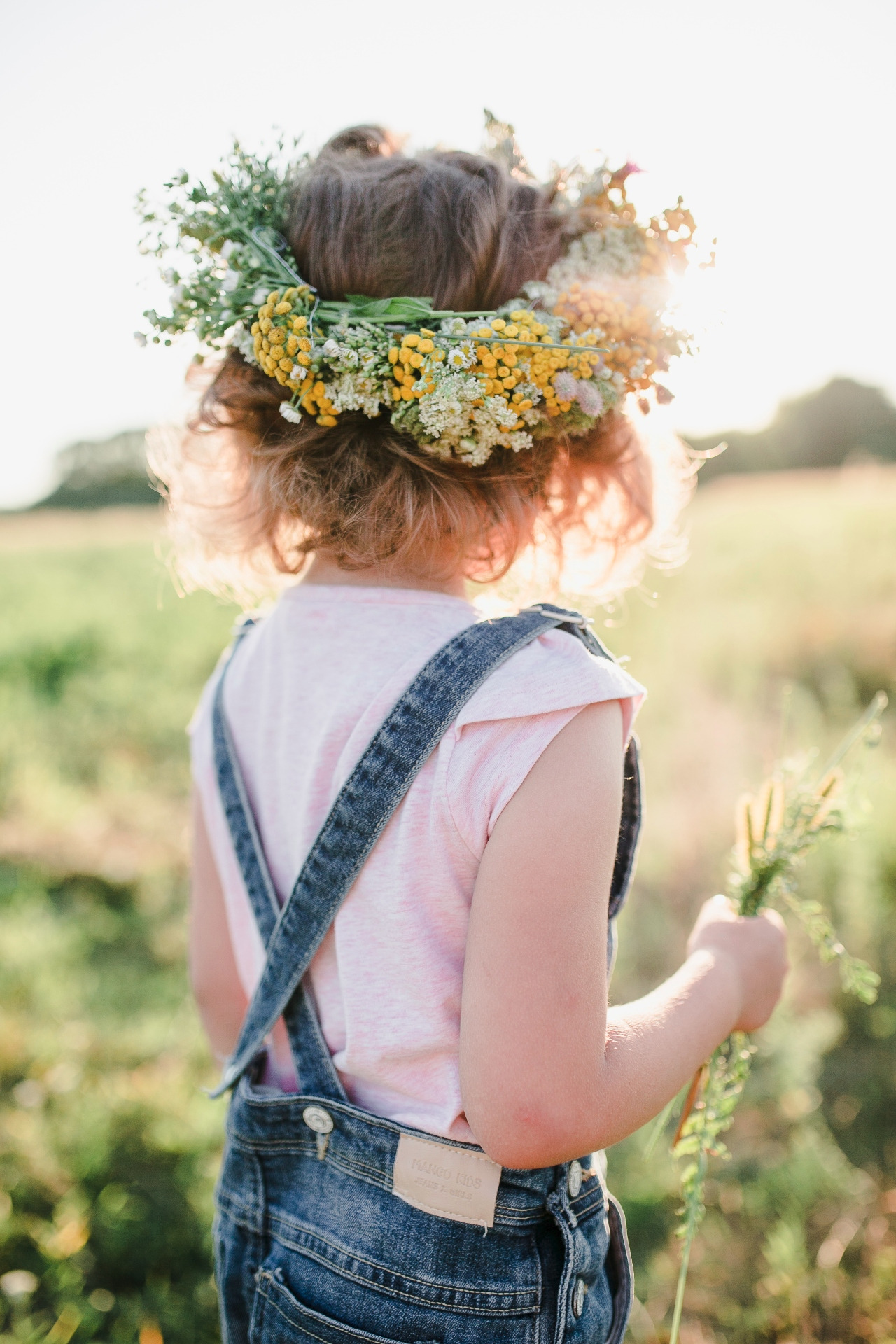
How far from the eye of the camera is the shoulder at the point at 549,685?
0.98 metres

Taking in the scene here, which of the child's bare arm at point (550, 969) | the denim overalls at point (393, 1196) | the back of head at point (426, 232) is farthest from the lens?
the back of head at point (426, 232)

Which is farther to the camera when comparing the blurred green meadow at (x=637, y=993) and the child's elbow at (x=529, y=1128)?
the blurred green meadow at (x=637, y=993)

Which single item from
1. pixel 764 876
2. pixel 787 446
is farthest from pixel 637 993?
pixel 787 446

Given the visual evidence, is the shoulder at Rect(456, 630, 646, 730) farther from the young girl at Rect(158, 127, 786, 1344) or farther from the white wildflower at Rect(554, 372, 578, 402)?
the white wildflower at Rect(554, 372, 578, 402)

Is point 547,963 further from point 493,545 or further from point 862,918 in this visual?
point 862,918

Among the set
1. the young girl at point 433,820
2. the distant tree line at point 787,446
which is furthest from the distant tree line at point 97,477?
the young girl at point 433,820

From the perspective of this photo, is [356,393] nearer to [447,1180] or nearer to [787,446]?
[447,1180]

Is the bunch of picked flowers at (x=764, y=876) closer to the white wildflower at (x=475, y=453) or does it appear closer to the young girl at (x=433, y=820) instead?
the young girl at (x=433, y=820)

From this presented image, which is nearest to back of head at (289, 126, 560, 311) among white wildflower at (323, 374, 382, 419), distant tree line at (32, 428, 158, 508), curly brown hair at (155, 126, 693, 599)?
curly brown hair at (155, 126, 693, 599)

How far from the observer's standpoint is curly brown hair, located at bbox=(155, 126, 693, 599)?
119 cm

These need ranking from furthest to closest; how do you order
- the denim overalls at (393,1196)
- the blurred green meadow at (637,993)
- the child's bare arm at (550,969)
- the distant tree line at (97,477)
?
the distant tree line at (97,477) → the blurred green meadow at (637,993) → the denim overalls at (393,1196) → the child's bare arm at (550,969)

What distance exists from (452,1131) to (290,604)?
78 centimetres

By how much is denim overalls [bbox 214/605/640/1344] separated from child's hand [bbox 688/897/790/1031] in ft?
0.81

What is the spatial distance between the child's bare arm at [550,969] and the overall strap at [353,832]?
0.46 ft
